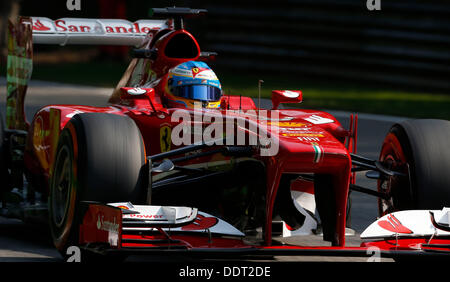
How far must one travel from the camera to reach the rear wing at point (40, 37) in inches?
347

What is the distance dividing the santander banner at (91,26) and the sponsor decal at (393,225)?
3.95 metres

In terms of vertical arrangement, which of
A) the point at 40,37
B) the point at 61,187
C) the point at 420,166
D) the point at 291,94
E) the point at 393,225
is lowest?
the point at 393,225

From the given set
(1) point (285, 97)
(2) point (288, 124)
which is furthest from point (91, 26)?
(2) point (288, 124)

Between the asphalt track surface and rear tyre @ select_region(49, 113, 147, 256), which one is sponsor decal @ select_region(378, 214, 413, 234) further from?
rear tyre @ select_region(49, 113, 147, 256)

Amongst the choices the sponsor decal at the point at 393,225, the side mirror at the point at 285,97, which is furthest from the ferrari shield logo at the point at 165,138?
the sponsor decal at the point at 393,225

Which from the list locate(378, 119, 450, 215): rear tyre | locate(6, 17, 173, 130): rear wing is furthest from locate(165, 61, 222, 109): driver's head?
locate(378, 119, 450, 215): rear tyre

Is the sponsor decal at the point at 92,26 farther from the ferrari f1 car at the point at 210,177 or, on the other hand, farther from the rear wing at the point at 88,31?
the ferrari f1 car at the point at 210,177

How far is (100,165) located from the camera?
5863 mm

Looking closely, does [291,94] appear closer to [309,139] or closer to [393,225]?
[309,139]

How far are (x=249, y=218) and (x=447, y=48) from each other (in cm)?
1411

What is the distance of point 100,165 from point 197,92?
1768 millimetres

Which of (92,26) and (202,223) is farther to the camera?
(92,26)

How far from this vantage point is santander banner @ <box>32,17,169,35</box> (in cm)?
921

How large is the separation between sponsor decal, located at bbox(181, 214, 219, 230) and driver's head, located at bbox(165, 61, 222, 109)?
1.64 meters
